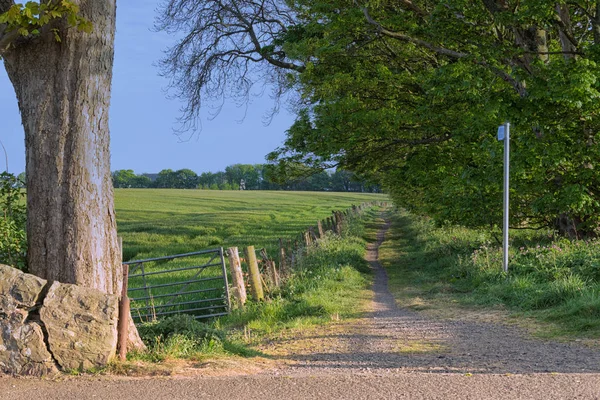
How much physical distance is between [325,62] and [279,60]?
179 inches

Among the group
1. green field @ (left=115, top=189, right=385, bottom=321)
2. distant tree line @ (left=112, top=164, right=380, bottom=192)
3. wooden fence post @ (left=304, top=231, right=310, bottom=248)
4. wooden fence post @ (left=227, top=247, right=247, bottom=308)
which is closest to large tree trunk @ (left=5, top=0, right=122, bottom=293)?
green field @ (left=115, top=189, right=385, bottom=321)

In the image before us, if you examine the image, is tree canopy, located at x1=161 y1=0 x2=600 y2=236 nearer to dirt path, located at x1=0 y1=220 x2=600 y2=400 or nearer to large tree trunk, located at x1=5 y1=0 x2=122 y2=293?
dirt path, located at x1=0 y1=220 x2=600 y2=400

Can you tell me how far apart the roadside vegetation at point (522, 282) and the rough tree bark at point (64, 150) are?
667cm

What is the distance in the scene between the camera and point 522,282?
1202 centimetres

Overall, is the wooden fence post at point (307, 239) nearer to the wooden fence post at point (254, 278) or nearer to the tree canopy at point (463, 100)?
the tree canopy at point (463, 100)

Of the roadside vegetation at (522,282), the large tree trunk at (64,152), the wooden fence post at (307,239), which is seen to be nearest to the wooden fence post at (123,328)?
the large tree trunk at (64,152)

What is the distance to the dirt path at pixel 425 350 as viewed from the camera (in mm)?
A: 7024

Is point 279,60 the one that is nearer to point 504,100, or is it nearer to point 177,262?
point 177,262

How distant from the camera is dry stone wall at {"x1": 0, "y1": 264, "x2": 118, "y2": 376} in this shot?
6.46 m

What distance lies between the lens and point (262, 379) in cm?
626

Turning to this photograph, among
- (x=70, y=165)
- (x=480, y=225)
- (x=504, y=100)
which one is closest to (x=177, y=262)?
(x=480, y=225)

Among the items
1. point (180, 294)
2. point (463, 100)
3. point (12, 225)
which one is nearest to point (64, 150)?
point (12, 225)

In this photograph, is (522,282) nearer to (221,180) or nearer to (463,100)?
(463,100)

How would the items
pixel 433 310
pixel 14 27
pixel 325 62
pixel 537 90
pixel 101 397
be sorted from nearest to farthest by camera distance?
pixel 101 397 < pixel 14 27 < pixel 433 310 < pixel 537 90 < pixel 325 62
